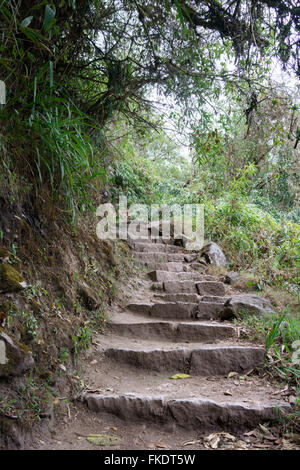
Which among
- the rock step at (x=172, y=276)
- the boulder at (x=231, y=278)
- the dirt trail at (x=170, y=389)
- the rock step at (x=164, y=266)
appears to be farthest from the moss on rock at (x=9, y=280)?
the boulder at (x=231, y=278)

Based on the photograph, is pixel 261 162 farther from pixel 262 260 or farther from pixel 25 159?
pixel 25 159

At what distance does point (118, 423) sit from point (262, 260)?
3.71 meters

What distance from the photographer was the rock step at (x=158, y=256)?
17.0 feet

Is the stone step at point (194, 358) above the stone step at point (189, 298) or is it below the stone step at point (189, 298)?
below

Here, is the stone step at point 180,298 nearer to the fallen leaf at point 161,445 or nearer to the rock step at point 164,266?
the rock step at point 164,266

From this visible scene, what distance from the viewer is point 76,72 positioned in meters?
2.78

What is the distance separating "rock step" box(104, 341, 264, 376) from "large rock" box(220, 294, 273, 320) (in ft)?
2.45

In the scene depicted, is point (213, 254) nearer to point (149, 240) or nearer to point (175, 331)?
point (149, 240)

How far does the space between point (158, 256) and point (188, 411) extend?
3447 millimetres

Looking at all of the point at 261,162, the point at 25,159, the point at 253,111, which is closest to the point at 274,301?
the point at 253,111

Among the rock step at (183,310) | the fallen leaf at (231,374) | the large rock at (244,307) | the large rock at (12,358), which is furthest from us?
the rock step at (183,310)

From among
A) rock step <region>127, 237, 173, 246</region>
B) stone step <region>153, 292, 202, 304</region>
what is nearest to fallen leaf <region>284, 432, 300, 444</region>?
stone step <region>153, 292, 202, 304</region>

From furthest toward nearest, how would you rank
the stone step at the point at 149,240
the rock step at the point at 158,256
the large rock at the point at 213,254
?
1. the stone step at the point at 149,240
2. the large rock at the point at 213,254
3. the rock step at the point at 158,256

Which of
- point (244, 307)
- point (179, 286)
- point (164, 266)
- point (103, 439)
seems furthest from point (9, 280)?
point (164, 266)
